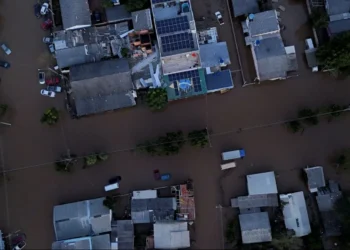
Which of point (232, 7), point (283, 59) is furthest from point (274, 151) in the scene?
point (232, 7)

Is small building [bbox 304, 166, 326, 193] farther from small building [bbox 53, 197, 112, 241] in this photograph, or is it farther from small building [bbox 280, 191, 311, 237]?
small building [bbox 53, 197, 112, 241]

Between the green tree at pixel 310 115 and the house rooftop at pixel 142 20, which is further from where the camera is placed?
the house rooftop at pixel 142 20

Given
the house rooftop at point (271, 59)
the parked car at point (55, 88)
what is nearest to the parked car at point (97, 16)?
the parked car at point (55, 88)

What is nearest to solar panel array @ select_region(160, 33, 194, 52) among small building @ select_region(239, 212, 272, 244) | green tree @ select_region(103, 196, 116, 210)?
green tree @ select_region(103, 196, 116, 210)

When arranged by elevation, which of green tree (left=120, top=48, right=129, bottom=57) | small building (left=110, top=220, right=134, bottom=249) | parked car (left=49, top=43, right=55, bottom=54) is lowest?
small building (left=110, top=220, right=134, bottom=249)

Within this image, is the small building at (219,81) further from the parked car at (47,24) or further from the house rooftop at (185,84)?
the parked car at (47,24)
